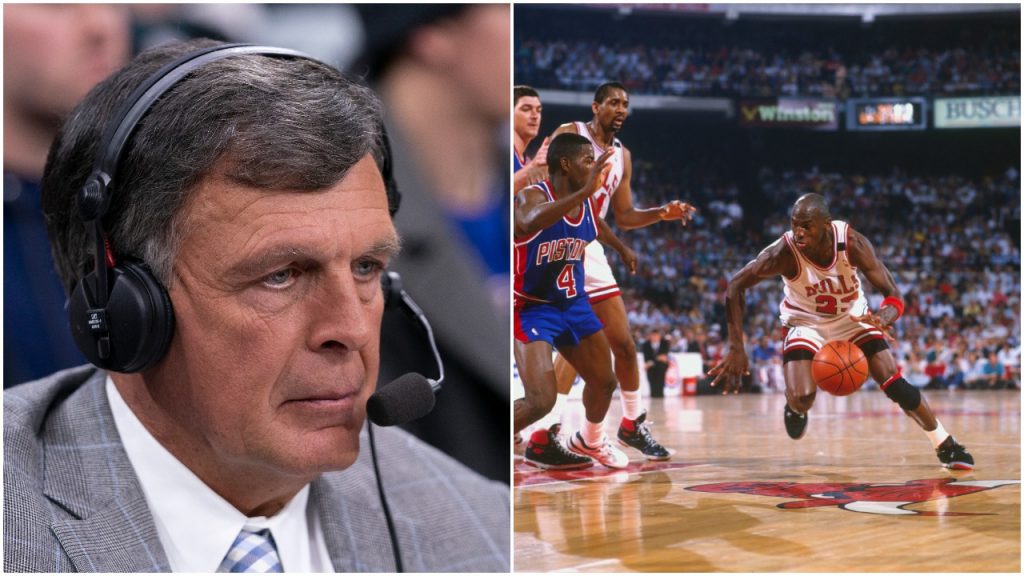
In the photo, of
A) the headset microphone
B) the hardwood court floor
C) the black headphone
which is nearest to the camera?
the black headphone

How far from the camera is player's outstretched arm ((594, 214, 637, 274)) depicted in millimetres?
2500

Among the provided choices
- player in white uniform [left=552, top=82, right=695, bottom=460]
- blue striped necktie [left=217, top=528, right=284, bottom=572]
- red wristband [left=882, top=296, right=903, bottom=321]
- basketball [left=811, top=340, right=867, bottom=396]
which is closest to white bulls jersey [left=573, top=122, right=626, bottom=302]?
player in white uniform [left=552, top=82, right=695, bottom=460]

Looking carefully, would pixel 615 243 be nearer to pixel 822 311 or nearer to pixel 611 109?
pixel 611 109

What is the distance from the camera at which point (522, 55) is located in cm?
254

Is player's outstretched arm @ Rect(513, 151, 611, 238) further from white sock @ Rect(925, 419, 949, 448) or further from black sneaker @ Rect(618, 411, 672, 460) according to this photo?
white sock @ Rect(925, 419, 949, 448)

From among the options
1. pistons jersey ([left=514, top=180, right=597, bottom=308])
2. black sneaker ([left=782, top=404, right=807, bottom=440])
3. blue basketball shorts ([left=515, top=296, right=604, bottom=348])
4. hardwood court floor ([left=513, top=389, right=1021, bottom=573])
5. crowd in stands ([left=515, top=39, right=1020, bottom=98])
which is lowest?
hardwood court floor ([left=513, top=389, right=1021, bottom=573])

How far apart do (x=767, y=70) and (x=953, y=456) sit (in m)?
1.10

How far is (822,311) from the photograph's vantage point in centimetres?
248

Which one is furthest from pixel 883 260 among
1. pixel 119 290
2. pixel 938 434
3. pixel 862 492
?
pixel 119 290

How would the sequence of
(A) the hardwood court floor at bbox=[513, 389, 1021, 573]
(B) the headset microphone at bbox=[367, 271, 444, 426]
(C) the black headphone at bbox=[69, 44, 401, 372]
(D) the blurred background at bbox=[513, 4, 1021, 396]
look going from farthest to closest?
(D) the blurred background at bbox=[513, 4, 1021, 396] → (A) the hardwood court floor at bbox=[513, 389, 1021, 573] → (B) the headset microphone at bbox=[367, 271, 444, 426] → (C) the black headphone at bbox=[69, 44, 401, 372]

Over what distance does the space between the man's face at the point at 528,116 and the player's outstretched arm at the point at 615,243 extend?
275 mm

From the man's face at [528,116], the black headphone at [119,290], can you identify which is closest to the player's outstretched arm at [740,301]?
the man's face at [528,116]

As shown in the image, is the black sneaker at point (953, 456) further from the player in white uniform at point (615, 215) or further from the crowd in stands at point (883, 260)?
the player in white uniform at point (615, 215)

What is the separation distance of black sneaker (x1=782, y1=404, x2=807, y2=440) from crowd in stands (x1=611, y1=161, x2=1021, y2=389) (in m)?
0.08
